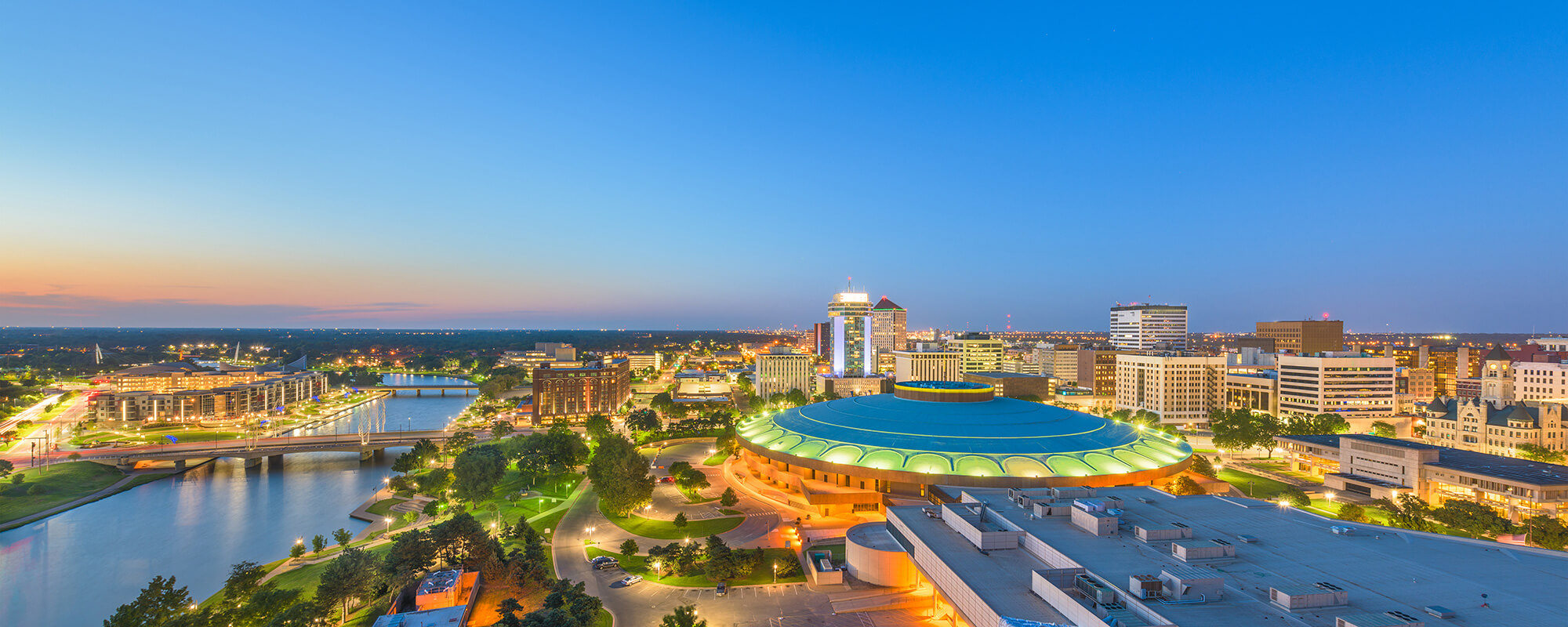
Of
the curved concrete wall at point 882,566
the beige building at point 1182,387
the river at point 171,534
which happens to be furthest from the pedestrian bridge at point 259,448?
the beige building at point 1182,387

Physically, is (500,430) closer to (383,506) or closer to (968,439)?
(383,506)

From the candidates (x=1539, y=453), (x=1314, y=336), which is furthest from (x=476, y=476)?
(x=1314, y=336)

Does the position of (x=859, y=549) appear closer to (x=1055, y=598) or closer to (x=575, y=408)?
(x=1055, y=598)

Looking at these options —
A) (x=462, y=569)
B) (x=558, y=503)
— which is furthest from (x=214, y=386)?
(x=462, y=569)

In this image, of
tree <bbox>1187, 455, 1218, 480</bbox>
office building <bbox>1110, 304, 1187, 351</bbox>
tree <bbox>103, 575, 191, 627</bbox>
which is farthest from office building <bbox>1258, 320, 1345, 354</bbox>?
tree <bbox>103, 575, 191, 627</bbox>

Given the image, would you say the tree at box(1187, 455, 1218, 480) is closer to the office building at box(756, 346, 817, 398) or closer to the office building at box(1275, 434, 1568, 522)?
the office building at box(1275, 434, 1568, 522)

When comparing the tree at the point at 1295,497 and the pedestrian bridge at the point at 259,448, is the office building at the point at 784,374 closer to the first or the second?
the pedestrian bridge at the point at 259,448
